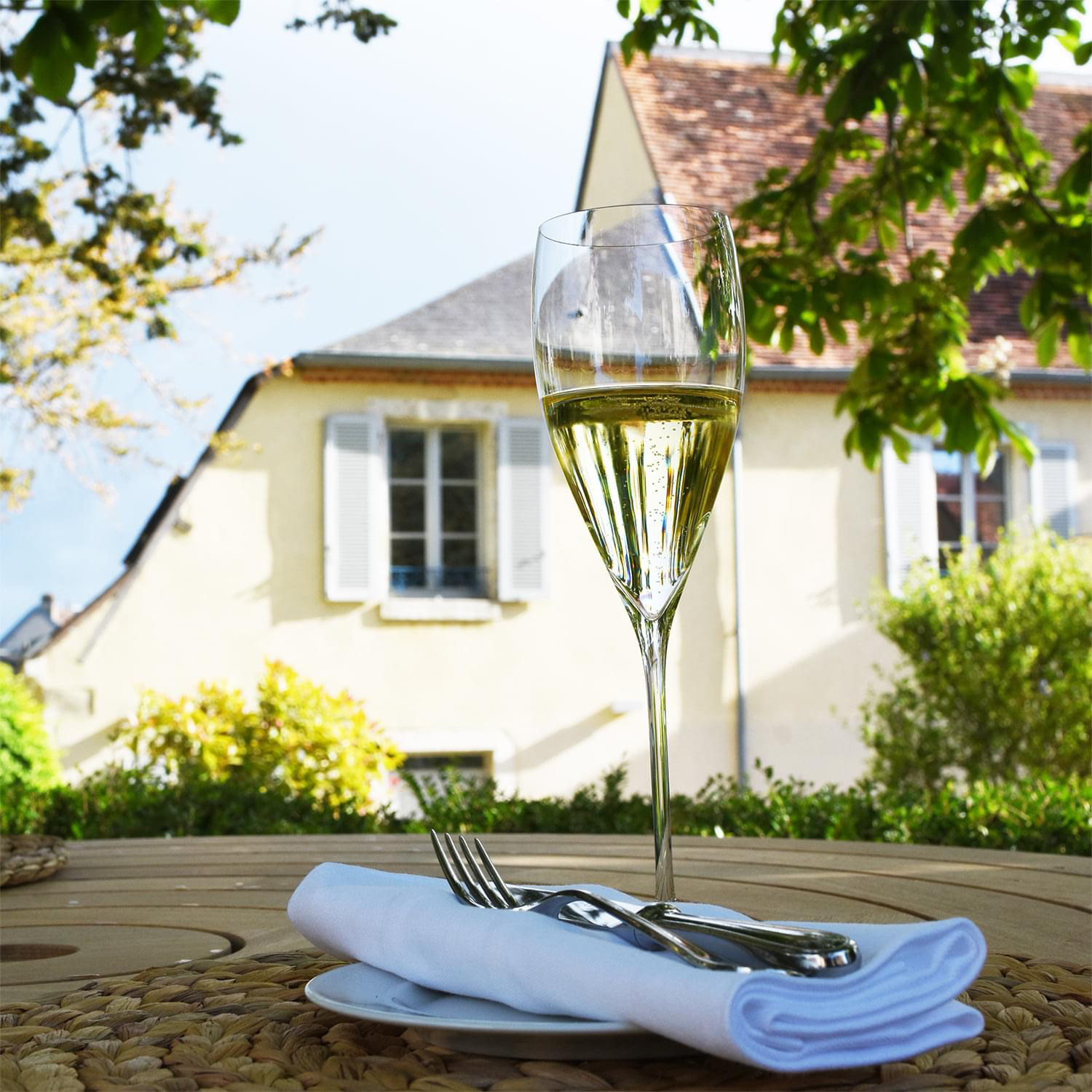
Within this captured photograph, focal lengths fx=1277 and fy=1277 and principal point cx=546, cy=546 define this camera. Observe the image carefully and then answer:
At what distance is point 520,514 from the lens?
1086cm

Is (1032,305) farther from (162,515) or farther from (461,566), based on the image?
(162,515)

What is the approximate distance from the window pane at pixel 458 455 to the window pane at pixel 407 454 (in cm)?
18

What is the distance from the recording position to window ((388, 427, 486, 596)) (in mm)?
10961

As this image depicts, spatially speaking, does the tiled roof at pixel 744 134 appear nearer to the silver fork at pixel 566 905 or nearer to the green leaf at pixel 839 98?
the green leaf at pixel 839 98

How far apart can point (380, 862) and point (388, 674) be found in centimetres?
922

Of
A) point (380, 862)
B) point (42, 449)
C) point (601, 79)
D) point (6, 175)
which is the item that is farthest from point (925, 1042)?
point (601, 79)

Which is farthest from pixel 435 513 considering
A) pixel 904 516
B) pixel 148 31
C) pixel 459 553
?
pixel 148 31

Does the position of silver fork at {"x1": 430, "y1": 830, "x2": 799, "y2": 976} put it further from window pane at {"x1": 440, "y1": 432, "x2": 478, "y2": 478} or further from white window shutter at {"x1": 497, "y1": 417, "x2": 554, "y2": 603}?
window pane at {"x1": 440, "y1": 432, "x2": 478, "y2": 478}

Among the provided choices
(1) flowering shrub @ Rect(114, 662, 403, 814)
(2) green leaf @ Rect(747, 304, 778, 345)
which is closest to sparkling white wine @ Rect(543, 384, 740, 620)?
(2) green leaf @ Rect(747, 304, 778, 345)

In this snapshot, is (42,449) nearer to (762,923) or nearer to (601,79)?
(601,79)

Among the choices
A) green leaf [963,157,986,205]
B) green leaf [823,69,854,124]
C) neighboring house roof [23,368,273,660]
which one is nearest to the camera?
green leaf [823,69,854,124]

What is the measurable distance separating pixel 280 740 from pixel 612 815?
5.42 meters

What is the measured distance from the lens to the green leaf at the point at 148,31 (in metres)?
2.53

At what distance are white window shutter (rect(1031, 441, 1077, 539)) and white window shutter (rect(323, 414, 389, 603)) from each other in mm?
5944
